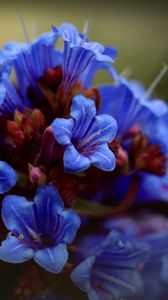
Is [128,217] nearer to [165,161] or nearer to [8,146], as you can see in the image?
[165,161]

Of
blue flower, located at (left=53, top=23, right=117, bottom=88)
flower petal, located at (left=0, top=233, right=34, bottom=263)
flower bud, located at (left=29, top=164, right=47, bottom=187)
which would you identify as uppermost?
blue flower, located at (left=53, top=23, right=117, bottom=88)

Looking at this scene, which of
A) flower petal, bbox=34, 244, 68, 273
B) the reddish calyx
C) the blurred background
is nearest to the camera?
flower petal, bbox=34, 244, 68, 273

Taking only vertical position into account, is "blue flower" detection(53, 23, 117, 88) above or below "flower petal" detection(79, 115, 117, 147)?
above

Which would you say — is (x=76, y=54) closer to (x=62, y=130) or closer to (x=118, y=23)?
(x=62, y=130)

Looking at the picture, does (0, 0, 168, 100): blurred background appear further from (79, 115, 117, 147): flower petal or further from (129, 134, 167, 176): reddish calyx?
(79, 115, 117, 147): flower petal

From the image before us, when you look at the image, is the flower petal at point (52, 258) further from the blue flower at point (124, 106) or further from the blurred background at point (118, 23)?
the blurred background at point (118, 23)

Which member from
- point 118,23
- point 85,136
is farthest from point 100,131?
point 118,23

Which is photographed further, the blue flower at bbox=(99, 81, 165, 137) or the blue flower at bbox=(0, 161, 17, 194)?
the blue flower at bbox=(99, 81, 165, 137)

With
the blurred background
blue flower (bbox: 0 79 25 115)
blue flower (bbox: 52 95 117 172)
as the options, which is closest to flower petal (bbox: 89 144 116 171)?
blue flower (bbox: 52 95 117 172)
